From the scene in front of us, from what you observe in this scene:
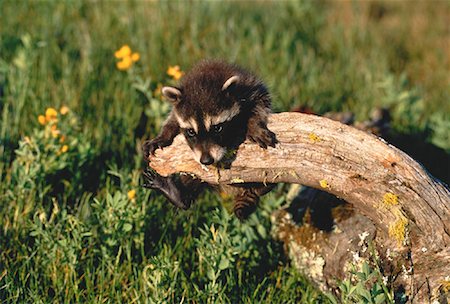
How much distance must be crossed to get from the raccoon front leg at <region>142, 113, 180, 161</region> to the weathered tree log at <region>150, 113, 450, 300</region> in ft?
1.48

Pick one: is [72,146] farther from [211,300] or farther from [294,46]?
[294,46]

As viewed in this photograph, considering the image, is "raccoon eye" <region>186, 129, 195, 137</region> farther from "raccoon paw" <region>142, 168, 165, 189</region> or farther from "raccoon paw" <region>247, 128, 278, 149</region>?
"raccoon paw" <region>142, 168, 165, 189</region>

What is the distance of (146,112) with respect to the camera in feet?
22.1

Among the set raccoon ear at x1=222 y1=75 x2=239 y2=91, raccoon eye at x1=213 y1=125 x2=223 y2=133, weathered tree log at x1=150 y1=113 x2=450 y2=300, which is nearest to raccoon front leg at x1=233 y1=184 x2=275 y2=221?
weathered tree log at x1=150 y1=113 x2=450 y2=300

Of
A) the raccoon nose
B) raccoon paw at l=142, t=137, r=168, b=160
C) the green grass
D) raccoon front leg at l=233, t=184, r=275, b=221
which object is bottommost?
the green grass

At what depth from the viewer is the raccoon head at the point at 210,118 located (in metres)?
4.59

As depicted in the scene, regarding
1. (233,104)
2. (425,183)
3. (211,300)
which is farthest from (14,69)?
(425,183)

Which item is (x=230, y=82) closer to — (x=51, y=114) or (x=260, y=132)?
(x=260, y=132)

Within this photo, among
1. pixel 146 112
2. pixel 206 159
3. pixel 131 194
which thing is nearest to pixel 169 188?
pixel 131 194

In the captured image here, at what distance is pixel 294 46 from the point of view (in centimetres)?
873

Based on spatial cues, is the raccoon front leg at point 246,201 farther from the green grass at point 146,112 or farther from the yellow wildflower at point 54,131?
the yellow wildflower at point 54,131

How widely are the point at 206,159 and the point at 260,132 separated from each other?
0.46 meters

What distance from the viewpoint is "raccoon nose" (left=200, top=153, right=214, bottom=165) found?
4.48 m

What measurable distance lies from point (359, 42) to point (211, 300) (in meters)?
5.88
